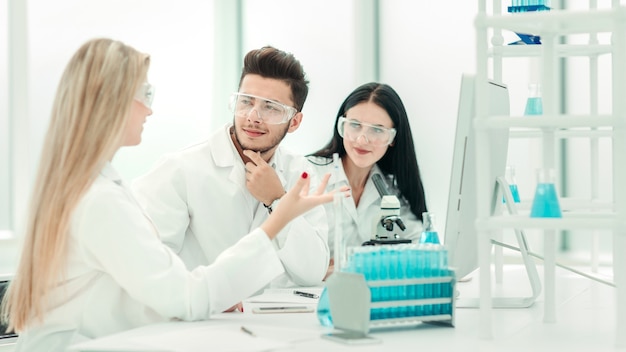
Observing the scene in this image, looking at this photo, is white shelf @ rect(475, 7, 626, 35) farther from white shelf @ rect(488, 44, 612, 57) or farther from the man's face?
the man's face

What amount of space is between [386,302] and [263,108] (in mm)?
1265

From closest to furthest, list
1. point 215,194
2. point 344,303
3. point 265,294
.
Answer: point 344,303 → point 265,294 → point 215,194

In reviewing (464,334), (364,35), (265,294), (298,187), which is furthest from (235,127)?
(364,35)

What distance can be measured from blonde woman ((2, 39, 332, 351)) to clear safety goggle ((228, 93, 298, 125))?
902 mm

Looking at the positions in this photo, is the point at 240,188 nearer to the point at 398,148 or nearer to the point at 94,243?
the point at 398,148

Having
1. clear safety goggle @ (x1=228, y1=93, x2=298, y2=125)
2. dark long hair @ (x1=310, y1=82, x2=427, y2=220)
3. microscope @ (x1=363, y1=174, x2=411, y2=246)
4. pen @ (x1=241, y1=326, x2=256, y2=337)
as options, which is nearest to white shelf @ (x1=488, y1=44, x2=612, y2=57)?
microscope @ (x1=363, y1=174, x2=411, y2=246)

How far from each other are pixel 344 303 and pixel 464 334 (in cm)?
30

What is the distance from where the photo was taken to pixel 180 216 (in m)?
2.89

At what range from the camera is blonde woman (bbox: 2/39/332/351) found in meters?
1.93

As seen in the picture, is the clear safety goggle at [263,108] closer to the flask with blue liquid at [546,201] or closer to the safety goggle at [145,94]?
the safety goggle at [145,94]

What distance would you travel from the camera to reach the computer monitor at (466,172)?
2115 millimetres

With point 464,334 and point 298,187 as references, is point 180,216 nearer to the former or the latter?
point 298,187

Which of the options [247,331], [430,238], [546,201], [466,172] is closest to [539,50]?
[466,172]

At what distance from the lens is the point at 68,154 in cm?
197
